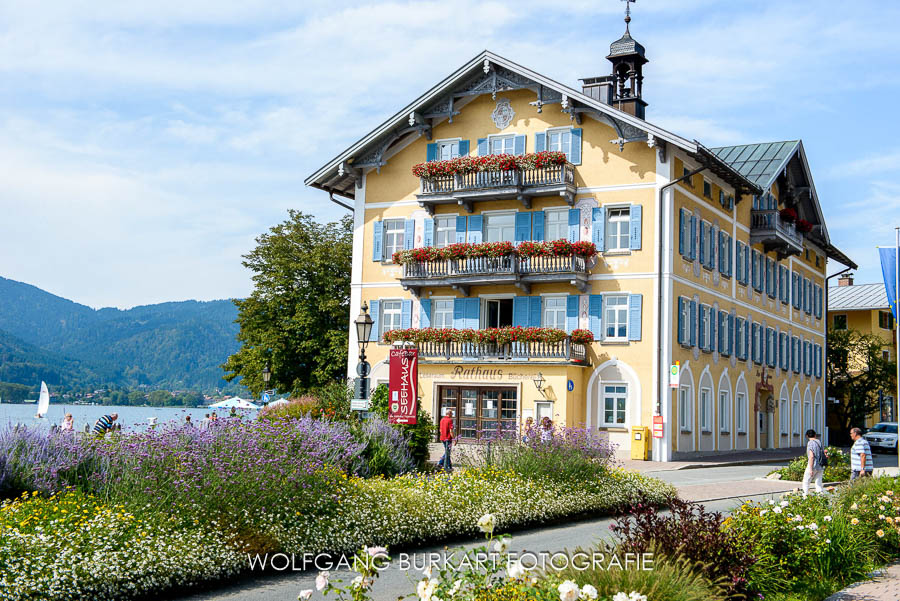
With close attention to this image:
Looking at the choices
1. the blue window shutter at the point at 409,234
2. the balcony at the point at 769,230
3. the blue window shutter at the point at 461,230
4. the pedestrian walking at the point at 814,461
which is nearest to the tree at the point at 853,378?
the balcony at the point at 769,230

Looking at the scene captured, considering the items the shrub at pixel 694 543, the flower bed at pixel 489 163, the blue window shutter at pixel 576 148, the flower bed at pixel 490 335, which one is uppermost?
the blue window shutter at pixel 576 148

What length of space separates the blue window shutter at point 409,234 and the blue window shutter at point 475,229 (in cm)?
213

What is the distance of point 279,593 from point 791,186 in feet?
128

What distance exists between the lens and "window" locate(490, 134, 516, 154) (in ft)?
113

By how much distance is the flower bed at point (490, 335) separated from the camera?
32219 millimetres

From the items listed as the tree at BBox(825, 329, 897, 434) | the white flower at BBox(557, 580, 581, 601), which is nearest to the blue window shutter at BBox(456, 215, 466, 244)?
the tree at BBox(825, 329, 897, 434)

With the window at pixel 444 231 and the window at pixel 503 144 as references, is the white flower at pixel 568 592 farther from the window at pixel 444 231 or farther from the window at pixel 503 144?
the window at pixel 444 231

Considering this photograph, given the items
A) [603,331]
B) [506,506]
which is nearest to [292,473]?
[506,506]

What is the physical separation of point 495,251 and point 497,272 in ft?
2.29

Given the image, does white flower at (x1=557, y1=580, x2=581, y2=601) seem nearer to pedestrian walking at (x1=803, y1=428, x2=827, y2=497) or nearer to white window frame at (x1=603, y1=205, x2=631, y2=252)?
pedestrian walking at (x1=803, y1=428, x2=827, y2=497)

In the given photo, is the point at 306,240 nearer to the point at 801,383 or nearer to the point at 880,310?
the point at 801,383

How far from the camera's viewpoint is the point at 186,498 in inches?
396

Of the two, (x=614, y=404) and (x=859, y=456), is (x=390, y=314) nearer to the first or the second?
(x=614, y=404)

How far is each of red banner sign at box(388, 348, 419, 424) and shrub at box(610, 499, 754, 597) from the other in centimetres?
942
